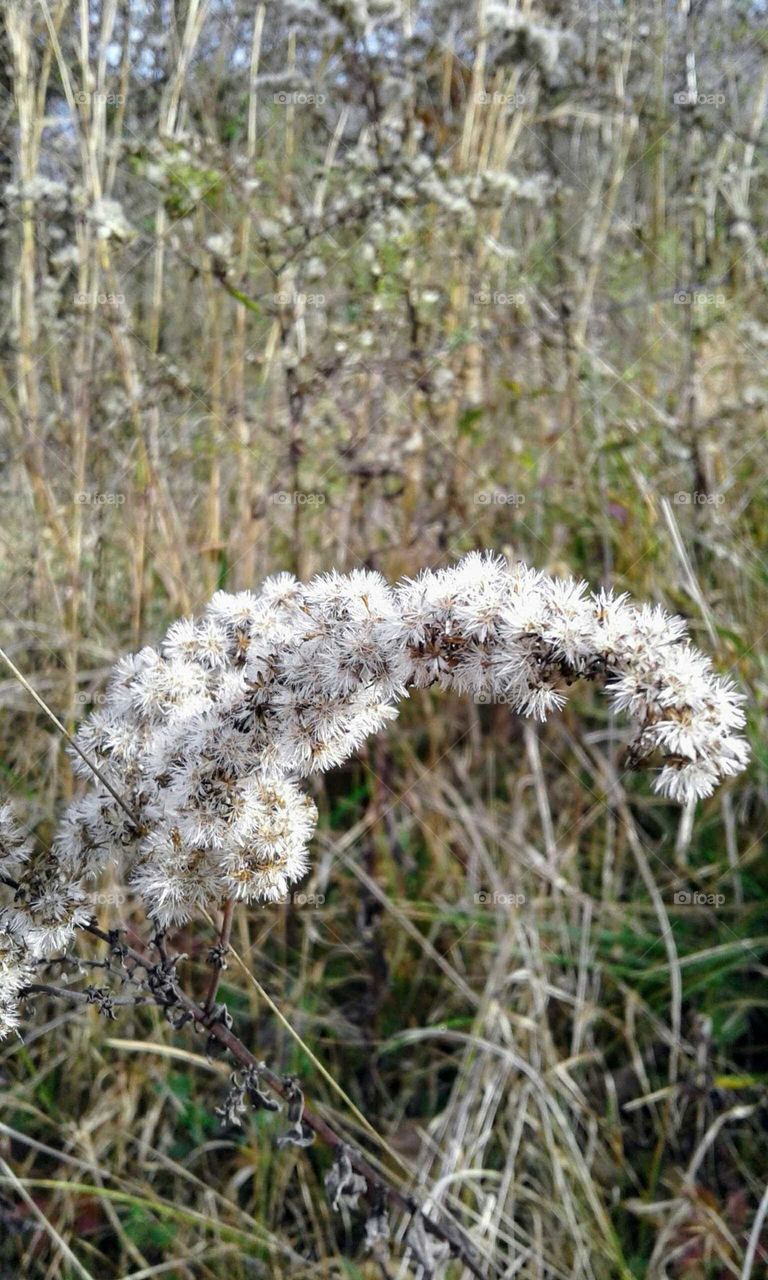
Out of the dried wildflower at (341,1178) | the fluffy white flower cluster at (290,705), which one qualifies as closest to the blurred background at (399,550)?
the dried wildflower at (341,1178)

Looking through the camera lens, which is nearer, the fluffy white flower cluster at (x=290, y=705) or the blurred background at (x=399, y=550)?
the fluffy white flower cluster at (x=290, y=705)

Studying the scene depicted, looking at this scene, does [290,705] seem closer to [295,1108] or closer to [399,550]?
[295,1108]

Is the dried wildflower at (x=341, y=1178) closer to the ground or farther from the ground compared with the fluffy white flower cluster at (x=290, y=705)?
closer to the ground

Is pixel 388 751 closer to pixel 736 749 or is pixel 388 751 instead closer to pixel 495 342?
pixel 495 342

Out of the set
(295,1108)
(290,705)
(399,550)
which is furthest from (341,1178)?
(399,550)

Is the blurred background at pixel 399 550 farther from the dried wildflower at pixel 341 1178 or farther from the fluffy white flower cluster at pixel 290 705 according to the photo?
the fluffy white flower cluster at pixel 290 705

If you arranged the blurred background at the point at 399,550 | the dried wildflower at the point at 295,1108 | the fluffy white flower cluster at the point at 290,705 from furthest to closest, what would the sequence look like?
1. the blurred background at the point at 399,550
2. the dried wildflower at the point at 295,1108
3. the fluffy white flower cluster at the point at 290,705

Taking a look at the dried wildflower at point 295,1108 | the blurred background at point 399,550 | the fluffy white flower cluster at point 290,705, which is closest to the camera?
the fluffy white flower cluster at point 290,705
